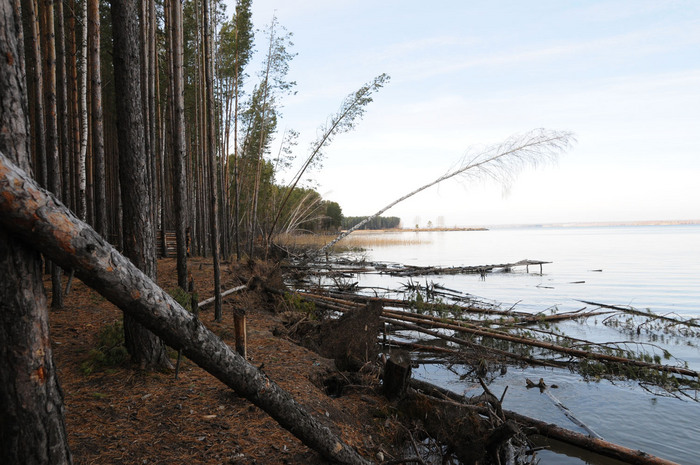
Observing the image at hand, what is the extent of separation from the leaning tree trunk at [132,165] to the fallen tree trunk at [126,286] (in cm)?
214

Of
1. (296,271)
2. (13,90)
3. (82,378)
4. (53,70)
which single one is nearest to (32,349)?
(13,90)

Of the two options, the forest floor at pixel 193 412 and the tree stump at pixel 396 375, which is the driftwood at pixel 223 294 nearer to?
the forest floor at pixel 193 412

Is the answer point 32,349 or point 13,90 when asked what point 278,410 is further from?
point 13,90

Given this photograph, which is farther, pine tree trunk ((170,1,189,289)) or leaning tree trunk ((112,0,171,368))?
pine tree trunk ((170,1,189,289))

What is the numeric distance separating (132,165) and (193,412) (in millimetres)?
2475

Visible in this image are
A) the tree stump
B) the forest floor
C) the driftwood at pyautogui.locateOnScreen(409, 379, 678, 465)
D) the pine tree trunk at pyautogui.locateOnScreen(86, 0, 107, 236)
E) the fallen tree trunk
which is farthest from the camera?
the pine tree trunk at pyautogui.locateOnScreen(86, 0, 107, 236)

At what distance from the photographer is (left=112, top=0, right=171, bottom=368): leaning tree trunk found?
4.13m

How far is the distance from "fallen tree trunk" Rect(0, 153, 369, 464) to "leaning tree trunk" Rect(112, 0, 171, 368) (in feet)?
7.04

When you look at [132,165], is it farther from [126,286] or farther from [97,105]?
[97,105]

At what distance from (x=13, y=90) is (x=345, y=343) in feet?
15.9

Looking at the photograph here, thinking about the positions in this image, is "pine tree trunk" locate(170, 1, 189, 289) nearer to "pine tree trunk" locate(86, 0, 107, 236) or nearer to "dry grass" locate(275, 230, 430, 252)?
"pine tree trunk" locate(86, 0, 107, 236)

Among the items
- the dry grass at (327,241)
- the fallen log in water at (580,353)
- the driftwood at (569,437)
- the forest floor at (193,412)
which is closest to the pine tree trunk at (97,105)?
the forest floor at (193,412)

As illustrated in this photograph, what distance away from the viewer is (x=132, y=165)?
4.21 metres

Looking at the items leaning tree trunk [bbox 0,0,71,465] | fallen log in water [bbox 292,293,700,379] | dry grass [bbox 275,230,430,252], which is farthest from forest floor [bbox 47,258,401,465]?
dry grass [bbox 275,230,430,252]
